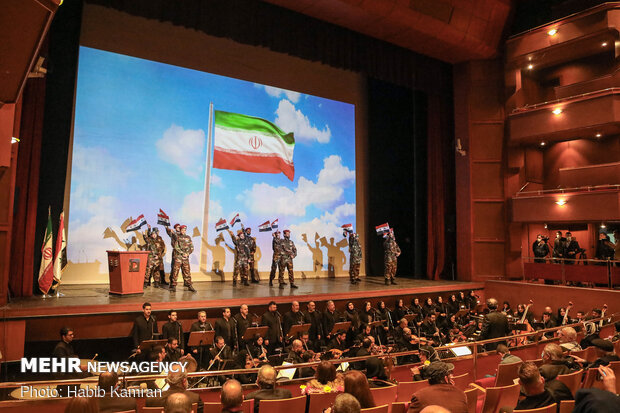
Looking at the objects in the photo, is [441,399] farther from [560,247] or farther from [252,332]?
[560,247]

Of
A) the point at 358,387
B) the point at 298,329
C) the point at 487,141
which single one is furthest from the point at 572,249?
the point at 358,387

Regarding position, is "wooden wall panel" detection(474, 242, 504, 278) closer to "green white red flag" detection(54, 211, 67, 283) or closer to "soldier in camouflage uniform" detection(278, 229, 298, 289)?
"soldier in camouflage uniform" detection(278, 229, 298, 289)

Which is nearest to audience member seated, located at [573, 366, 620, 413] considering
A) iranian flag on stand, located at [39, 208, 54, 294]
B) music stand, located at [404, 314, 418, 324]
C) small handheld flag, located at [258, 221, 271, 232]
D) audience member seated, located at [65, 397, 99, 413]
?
audience member seated, located at [65, 397, 99, 413]

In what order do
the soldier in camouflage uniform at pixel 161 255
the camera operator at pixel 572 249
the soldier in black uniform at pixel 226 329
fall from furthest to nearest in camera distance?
the camera operator at pixel 572 249, the soldier in camouflage uniform at pixel 161 255, the soldier in black uniform at pixel 226 329

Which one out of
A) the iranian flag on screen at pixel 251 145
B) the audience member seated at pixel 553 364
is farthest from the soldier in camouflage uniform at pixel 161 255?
the audience member seated at pixel 553 364

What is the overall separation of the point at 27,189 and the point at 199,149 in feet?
13.4

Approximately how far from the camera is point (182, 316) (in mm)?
7973

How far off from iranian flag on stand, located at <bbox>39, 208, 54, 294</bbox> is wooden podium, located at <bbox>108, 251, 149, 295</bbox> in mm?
1033

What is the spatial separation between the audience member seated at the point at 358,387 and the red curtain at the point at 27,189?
775cm

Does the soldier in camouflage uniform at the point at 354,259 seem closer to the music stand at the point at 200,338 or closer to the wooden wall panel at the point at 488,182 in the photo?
the wooden wall panel at the point at 488,182

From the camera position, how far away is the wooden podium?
8367 mm

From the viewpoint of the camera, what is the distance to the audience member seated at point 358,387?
323 cm

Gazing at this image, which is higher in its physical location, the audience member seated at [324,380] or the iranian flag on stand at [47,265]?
the iranian flag on stand at [47,265]

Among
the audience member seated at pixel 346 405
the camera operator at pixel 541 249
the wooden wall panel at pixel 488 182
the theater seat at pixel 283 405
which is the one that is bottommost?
the theater seat at pixel 283 405
